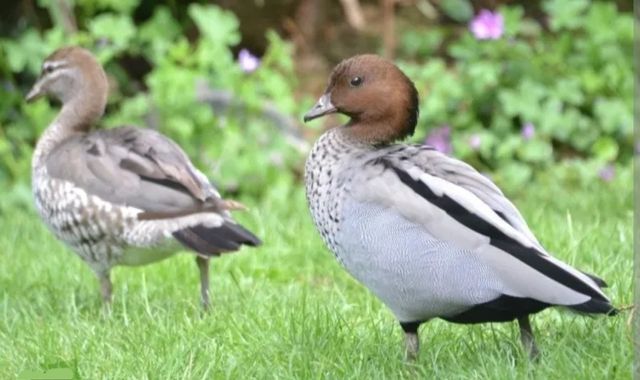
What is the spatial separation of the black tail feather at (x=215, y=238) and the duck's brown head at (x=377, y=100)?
0.76 metres

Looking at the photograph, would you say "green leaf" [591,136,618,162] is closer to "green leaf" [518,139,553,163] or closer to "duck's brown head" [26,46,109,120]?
"green leaf" [518,139,553,163]

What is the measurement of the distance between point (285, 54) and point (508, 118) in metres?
1.62

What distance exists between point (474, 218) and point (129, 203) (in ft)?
6.25

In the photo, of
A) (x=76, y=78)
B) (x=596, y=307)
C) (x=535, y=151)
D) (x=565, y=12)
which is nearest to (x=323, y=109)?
(x=596, y=307)

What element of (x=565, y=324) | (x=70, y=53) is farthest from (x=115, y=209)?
(x=565, y=324)

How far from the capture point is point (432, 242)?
3.83 metres

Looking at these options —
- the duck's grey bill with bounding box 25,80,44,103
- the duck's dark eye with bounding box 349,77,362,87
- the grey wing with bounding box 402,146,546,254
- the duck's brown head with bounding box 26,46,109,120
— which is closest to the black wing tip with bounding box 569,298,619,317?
the grey wing with bounding box 402,146,546,254

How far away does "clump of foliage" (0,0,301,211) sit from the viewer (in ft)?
26.5

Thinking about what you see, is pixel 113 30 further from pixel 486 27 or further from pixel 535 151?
pixel 535 151

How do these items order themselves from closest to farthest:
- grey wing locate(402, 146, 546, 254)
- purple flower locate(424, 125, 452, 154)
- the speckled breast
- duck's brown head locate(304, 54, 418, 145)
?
grey wing locate(402, 146, 546, 254), duck's brown head locate(304, 54, 418, 145), the speckled breast, purple flower locate(424, 125, 452, 154)

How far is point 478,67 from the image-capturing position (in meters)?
8.59

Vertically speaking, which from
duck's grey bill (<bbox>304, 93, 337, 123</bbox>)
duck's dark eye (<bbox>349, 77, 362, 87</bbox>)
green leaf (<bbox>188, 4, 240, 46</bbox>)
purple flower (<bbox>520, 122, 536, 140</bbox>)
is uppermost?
duck's dark eye (<bbox>349, 77, 362, 87</bbox>)

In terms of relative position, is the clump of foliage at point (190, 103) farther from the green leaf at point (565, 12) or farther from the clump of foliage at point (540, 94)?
the green leaf at point (565, 12)

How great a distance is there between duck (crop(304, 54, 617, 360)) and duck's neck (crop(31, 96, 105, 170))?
205 cm
